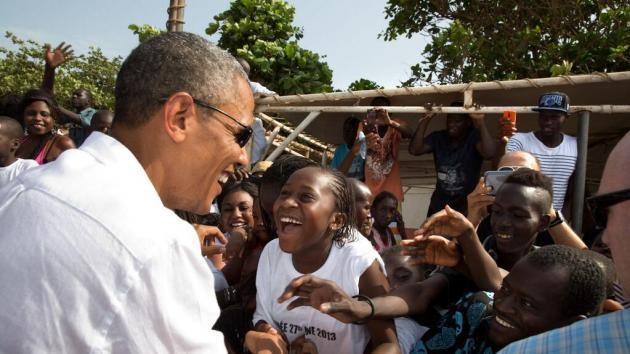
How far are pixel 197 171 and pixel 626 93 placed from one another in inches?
205

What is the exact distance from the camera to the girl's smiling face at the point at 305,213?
306cm

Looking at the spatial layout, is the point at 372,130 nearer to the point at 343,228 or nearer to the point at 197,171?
the point at 343,228

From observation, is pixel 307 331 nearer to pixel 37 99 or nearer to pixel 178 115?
pixel 178 115

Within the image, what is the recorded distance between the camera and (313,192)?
313cm

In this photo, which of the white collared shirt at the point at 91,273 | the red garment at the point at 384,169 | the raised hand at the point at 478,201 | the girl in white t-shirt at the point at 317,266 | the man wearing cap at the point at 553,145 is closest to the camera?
the white collared shirt at the point at 91,273

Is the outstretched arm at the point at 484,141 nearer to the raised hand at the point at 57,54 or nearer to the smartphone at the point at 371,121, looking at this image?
the smartphone at the point at 371,121

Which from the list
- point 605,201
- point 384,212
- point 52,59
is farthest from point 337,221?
point 52,59

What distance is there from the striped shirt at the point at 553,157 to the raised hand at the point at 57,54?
4769 millimetres

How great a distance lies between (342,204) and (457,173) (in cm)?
260

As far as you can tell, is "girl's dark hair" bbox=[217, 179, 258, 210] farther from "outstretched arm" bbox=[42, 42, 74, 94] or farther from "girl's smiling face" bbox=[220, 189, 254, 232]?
"outstretched arm" bbox=[42, 42, 74, 94]

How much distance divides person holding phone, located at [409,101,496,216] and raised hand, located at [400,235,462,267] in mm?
2495

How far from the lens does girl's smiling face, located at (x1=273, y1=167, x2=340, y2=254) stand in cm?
306

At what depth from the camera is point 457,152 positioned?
5707 mm

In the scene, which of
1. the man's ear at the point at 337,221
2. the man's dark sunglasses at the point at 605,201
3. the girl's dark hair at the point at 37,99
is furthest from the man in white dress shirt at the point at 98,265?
the girl's dark hair at the point at 37,99
